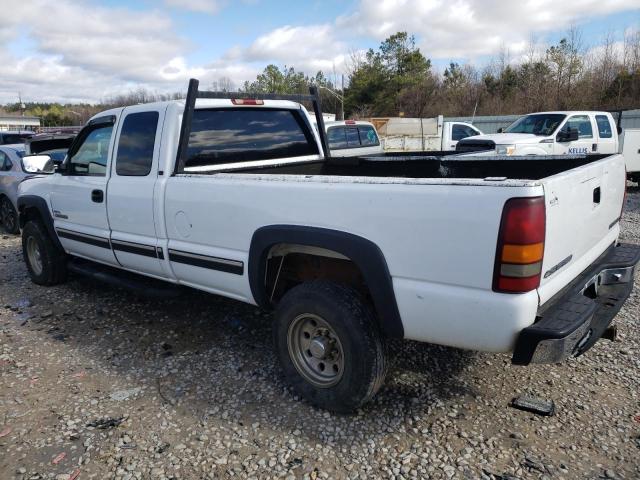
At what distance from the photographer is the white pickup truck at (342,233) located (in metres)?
2.38

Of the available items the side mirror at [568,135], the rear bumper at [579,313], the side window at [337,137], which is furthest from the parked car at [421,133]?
the rear bumper at [579,313]

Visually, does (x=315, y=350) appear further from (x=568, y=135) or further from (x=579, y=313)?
(x=568, y=135)

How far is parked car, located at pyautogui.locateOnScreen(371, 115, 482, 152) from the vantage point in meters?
18.1

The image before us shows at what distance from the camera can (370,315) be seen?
2.88m

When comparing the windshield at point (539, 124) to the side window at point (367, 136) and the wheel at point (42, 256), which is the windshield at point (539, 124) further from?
the wheel at point (42, 256)

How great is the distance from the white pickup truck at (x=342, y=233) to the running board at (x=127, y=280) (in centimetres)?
15

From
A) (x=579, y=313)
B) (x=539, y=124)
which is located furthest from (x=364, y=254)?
(x=539, y=124)

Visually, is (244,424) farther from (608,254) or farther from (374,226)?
(608,254)

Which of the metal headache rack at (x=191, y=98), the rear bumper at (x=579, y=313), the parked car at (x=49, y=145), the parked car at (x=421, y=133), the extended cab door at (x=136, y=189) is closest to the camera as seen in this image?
the rear bumper at (x=579, y=313)

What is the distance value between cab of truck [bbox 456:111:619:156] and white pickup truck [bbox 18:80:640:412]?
301 inches

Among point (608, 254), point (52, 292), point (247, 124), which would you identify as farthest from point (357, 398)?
point (52, 292)

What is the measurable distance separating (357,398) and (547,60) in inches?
1711

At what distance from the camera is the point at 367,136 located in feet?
40.9

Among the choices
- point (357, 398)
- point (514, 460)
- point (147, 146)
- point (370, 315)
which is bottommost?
point (514, 460)
